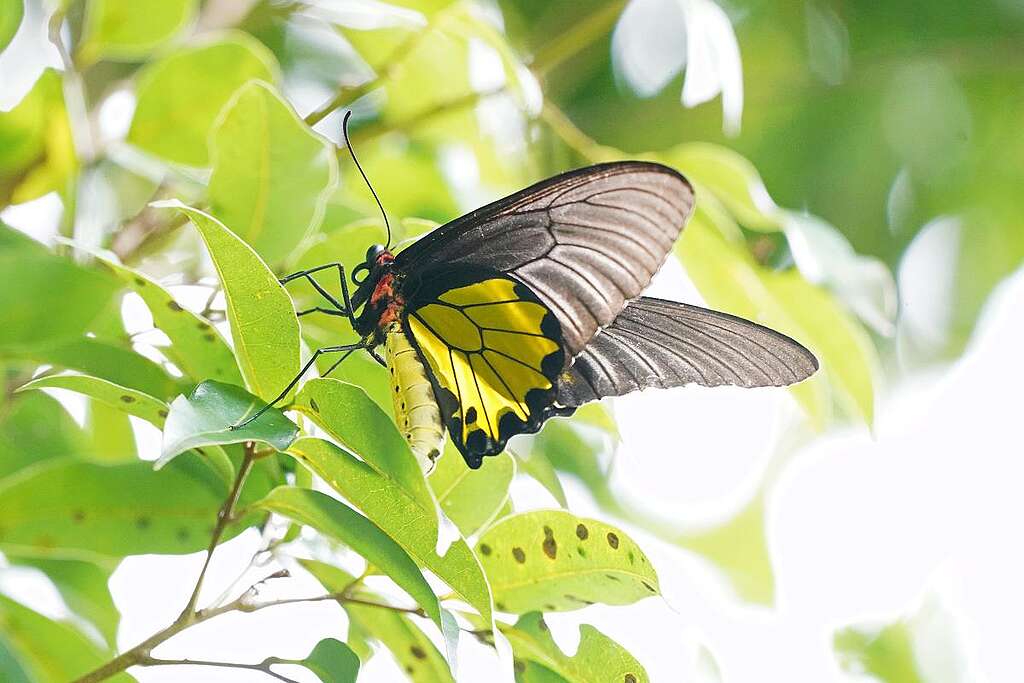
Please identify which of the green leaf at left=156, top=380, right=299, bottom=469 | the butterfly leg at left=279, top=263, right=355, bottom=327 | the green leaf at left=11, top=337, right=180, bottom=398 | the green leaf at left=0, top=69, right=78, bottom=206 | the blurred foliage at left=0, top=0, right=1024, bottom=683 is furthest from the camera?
the green leaf at left=0, top=69, right=78, bottom=206

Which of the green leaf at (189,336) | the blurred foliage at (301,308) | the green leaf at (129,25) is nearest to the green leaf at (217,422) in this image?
the blurred foliage at (301,308)

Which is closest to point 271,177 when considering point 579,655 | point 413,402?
point 413,402

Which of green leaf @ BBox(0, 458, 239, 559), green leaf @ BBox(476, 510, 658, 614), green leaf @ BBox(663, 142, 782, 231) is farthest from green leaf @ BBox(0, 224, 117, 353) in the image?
green leaf @ BBox(663, 142, 782, 231)

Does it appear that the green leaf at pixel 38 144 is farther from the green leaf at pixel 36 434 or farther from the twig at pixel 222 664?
the twig at pixel 222 664

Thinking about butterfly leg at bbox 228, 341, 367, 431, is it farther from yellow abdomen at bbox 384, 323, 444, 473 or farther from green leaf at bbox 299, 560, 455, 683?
green leaf at bbox 299, 560, 455, 683

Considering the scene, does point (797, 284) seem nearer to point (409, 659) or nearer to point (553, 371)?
point (553, 371)

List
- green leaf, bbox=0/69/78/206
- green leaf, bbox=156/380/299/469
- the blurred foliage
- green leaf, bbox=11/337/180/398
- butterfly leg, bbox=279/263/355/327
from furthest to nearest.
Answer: green leaf, bbox=0/69/78/206, butterfly leg, bbox=279/263/355/327, green leaf, bbox=11/337/180/398, the blurred foliage, green leaf, bbox=156/380/299/469
